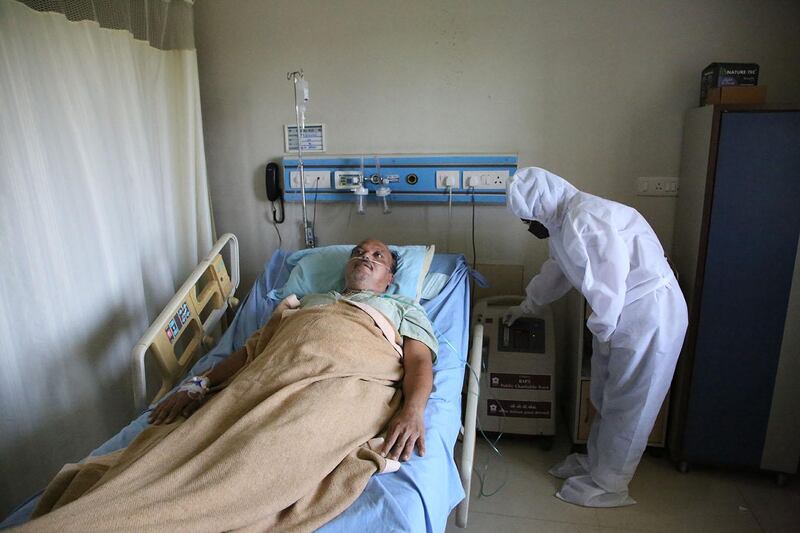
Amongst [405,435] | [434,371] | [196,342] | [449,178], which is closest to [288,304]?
[196,342]

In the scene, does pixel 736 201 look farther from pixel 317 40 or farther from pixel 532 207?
pixel 317 40

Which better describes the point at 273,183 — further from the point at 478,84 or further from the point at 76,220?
the point at 478,84

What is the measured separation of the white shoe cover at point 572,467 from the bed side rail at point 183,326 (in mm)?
1582

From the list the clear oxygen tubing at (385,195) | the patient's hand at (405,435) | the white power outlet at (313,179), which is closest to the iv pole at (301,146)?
the white power outlet at (313,179)

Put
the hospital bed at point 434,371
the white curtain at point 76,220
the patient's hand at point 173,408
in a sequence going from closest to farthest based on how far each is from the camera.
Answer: the hospital bed at point 434,371 → the patient's hand at point 173,408 → the white curtain at point 76,220

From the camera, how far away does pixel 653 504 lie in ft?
6.60

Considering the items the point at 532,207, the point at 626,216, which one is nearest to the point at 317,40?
the point at 532,207

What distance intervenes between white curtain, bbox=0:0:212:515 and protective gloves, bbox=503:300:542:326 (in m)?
1.59

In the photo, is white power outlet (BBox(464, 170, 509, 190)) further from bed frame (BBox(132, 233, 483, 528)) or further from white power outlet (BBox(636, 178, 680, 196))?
bed frame (BBox(132, 233, 483, 528))

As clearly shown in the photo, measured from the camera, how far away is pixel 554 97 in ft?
7.70

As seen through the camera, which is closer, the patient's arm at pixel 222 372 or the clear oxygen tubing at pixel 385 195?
the patient's arm at pixel 222 372

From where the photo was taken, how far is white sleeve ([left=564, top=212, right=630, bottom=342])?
1.74 meters

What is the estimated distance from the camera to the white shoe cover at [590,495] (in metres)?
2.00

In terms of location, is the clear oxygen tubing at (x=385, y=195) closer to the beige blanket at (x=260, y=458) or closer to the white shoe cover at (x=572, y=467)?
the beige blanket at (x=260, y=458)
